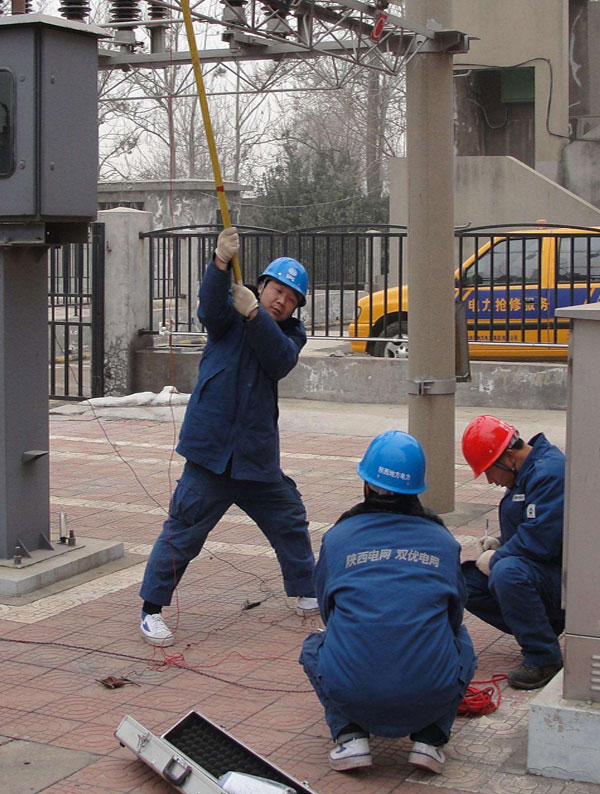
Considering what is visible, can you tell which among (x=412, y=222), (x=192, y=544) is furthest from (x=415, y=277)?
(x=192, y=544)

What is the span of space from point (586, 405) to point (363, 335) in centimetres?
997

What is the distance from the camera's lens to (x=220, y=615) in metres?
5.78

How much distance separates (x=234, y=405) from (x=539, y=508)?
1.48 metres

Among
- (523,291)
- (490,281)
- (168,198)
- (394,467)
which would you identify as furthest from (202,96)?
(168,198)

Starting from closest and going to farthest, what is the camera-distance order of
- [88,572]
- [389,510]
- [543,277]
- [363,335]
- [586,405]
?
[586,405], [389,510], [88,572], [543,277], [363,335]

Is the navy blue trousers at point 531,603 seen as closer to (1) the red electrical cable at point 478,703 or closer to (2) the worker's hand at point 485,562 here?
(2) the worker's hand at point 485,562

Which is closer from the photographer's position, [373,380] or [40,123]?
[40,123]

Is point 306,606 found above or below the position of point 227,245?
below

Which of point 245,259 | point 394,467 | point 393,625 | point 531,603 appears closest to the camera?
point 393,625

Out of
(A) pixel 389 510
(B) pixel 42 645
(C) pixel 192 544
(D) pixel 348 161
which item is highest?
(D) pixel 348 161

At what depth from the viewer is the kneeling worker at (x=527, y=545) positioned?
184 inches

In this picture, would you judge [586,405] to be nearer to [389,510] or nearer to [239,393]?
[389,510]

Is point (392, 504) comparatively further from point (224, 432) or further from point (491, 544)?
point (224, 432)

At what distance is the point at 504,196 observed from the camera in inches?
856
